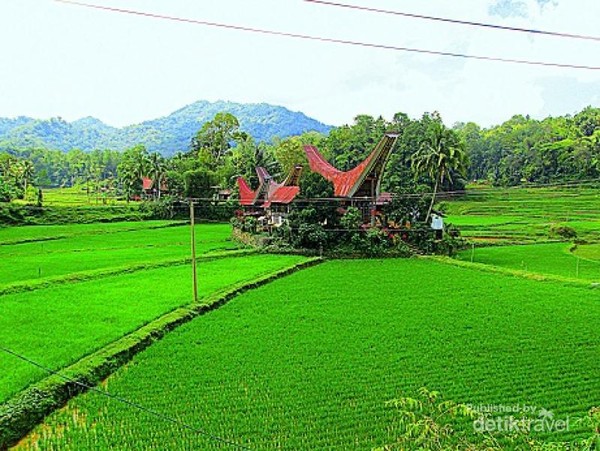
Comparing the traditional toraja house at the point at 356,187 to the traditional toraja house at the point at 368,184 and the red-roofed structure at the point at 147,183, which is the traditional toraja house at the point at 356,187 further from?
the red-roofed structure at the point at 147,183

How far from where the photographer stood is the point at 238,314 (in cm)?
1414

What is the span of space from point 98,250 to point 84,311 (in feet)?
44.8

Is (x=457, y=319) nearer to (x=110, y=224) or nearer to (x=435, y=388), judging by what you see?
(x=435, y=388)

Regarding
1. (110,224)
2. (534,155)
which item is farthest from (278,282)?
(534,155)

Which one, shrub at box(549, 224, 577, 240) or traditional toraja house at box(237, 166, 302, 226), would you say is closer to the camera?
traditional toraja house at box(237, 166, 302, 226)

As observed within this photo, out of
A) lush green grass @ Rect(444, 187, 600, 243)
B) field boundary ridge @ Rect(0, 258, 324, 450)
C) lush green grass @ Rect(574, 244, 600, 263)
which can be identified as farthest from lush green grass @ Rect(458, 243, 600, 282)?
field boundary ridge @ Rect(0, 258, 324, 450)

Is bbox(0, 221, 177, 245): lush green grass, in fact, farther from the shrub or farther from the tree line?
the shrub

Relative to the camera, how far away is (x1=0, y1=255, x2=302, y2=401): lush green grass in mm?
10141

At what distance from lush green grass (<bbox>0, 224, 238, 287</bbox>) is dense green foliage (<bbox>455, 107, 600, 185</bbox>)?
3500 centimetres

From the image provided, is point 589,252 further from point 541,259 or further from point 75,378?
point 75,378

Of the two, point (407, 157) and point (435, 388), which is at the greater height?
point (407, 157)

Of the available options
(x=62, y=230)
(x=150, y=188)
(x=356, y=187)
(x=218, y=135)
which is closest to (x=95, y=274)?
(x=356, y=187)

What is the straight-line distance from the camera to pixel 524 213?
4169 cm

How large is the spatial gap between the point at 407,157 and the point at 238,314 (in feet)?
135
